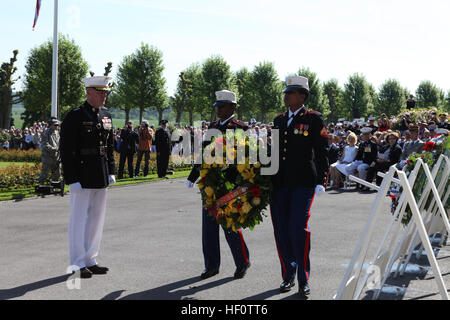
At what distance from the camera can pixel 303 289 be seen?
5.56 m

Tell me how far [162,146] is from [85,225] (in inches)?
568

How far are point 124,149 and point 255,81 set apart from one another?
6811 cm

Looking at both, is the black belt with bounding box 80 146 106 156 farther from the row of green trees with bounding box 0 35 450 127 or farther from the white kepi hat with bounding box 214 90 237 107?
the row of green trees with bounding box 0 35 450 127

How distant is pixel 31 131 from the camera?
1594 inches

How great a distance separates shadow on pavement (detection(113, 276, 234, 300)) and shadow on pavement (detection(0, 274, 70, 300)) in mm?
861

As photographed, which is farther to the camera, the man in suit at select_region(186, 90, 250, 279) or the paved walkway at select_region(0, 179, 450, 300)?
the man in suit at select_region(186, 90, 250, 279)

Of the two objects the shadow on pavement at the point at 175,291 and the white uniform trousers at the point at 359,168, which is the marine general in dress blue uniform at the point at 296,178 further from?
the white uniform trousers at the point at 359,168

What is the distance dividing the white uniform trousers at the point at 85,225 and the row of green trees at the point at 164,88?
188 ft

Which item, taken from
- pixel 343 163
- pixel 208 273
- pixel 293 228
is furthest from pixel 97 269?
pixel 343 163

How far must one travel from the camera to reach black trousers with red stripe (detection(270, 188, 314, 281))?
571 cm

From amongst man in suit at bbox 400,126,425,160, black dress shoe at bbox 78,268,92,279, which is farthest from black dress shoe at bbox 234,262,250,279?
man in suit at bbox 400,126,425,160

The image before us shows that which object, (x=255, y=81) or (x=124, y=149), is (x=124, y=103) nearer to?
(x=255, y=81)

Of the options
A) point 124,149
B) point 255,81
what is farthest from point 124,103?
point 124,149

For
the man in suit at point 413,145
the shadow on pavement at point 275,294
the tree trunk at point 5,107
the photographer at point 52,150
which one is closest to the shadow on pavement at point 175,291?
the shadow on pavement at point 275,294
